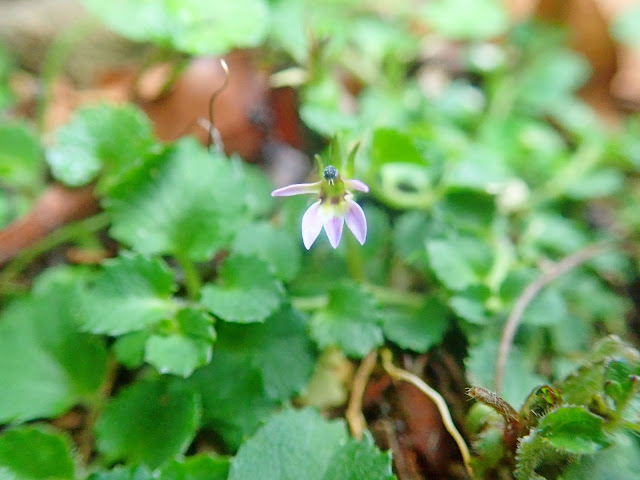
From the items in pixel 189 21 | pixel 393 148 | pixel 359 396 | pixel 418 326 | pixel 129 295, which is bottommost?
pixel 359 396

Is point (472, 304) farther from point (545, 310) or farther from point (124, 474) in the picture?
point (124, 474)

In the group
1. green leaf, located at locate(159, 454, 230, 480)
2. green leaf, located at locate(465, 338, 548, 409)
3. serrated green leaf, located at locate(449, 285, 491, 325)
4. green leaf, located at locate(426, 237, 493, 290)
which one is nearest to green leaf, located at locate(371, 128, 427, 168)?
green leaf, located at locate(426, 237, 493, 290)

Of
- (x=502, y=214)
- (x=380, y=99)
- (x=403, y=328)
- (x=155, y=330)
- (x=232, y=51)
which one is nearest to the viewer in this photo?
(x=155, y=330)

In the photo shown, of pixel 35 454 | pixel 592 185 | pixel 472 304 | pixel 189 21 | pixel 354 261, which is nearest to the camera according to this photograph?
pixel 35 454

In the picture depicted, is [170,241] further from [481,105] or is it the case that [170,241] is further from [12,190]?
[481,105]

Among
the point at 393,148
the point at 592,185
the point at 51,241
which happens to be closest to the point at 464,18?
the point at 592,185

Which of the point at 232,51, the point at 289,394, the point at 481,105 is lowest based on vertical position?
the point at 289,394

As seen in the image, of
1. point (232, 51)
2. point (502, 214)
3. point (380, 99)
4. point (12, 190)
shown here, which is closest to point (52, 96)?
point (12, 190)
